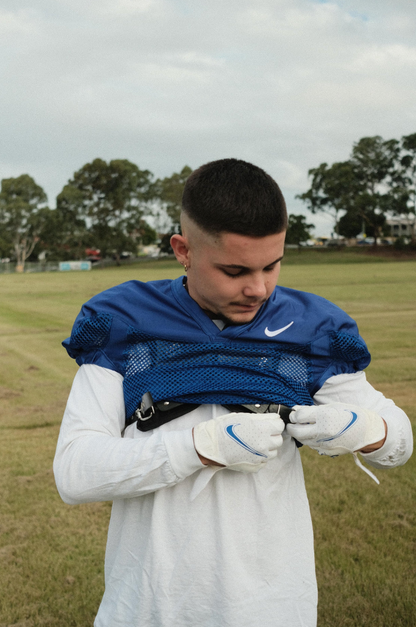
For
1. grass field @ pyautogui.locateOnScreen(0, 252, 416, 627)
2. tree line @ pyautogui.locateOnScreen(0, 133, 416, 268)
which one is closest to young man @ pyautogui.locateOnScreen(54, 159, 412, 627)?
grass field @ pyautogui.locateOnScreen(0, 252, 416, 627)

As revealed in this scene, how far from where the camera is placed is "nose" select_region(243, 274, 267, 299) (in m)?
1.60

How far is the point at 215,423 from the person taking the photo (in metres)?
1.50

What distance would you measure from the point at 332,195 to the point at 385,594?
61726 millimetres

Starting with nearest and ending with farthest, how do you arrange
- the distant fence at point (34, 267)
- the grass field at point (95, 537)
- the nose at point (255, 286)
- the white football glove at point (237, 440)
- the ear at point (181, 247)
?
the white football glove at point (237, 440) < the nose at point (255, 286) < the ear at point (181, 247) < the grass field at point (95, 537) < the distant fence at point (34, 267)

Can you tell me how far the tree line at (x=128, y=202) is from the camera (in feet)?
199

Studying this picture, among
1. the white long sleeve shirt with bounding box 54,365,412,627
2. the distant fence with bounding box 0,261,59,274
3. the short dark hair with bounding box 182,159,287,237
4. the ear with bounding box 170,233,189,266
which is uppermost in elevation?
the short dark hair with bounding box 182,159,287,237

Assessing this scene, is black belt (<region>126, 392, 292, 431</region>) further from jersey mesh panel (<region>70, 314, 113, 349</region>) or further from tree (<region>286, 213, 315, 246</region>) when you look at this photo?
tree (<region>286, 213, 315, 246</region>)

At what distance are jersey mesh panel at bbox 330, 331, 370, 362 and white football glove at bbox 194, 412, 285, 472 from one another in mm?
325

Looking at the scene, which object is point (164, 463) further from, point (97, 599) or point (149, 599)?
point (97, 599)

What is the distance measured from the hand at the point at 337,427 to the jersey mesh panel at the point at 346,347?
173 mm

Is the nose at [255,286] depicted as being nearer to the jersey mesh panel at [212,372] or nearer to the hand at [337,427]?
the jersey mesh panel at [212,372]

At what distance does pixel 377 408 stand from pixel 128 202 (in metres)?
66.7

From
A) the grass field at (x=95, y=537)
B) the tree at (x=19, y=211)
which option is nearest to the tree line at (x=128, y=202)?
the tree at (x=19, y=211)

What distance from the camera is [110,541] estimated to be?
1691 millimetres
